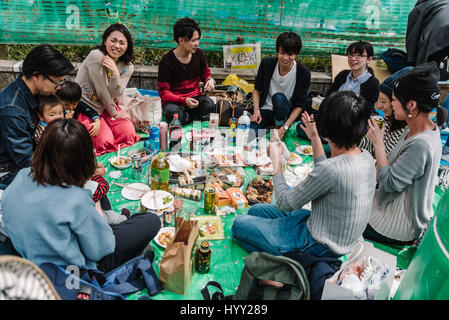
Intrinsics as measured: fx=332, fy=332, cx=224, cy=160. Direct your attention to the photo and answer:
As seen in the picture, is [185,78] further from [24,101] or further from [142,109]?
[24,101]

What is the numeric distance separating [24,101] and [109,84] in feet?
4.86

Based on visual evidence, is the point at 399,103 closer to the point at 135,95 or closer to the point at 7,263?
the point at 7,263

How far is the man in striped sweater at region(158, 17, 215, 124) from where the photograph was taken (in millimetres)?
4859

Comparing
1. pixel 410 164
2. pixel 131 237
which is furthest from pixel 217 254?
pixel 410 164

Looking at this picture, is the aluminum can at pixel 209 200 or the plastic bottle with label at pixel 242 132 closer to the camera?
the aluminum can at pixel 209 200

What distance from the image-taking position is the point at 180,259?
249 centimetres

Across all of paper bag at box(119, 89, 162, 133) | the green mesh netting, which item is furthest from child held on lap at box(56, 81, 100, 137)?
the green mesh netting

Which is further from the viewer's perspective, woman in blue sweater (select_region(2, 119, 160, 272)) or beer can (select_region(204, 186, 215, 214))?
beer can (select_region(204, 186, 215, 214))

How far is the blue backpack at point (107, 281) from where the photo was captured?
205 centimetres

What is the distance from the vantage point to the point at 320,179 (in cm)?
236

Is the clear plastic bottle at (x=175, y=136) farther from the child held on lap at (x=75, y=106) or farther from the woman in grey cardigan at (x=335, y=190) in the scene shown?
the woman in grey cardigan at (x=335, y=190)

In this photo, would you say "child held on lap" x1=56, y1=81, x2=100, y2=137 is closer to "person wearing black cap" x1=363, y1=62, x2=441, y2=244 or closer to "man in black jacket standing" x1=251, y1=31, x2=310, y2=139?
"man in black jacket standing" x1=251, y1=31, x2=310, y2=139

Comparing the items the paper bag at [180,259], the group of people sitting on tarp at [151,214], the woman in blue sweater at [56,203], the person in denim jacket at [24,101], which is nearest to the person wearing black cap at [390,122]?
the group of people sitting on tarp at [151,214]

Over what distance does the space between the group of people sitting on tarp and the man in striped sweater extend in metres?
0.79
